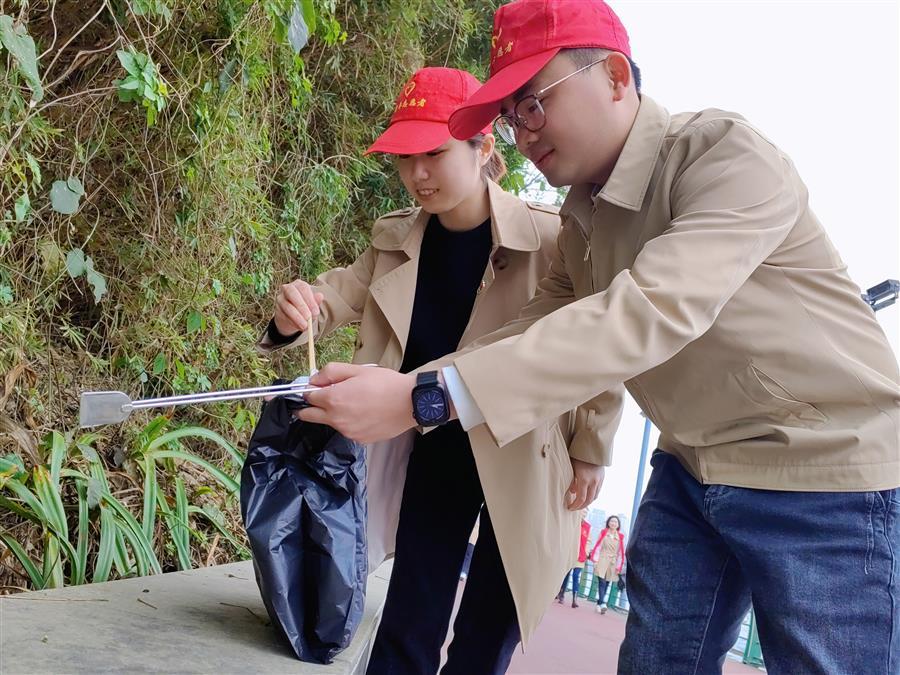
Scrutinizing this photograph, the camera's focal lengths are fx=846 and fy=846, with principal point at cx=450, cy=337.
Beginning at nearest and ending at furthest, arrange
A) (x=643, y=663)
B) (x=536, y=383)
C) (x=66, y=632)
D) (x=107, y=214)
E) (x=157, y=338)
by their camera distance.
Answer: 1. (x=536, y=383)
2. (x=643, y=663)
3. (x=66, y=632)
4. (x=107, y=214)
5. (x=157, y=338)

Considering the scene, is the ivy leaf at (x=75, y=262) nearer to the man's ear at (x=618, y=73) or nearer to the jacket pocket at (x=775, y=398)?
the man's ear at (x=618, y=73)

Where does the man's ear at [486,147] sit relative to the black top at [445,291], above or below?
above

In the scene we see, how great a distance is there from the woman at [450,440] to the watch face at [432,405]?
1.95ft

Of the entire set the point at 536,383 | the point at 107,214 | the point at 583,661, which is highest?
the point at 107,214

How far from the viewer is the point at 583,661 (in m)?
6.00

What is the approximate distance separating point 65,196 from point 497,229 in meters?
1.31

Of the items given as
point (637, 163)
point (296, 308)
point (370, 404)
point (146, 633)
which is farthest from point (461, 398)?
point (146, 633)

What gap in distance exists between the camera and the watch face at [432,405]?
4.66 ft

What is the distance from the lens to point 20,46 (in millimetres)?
2074

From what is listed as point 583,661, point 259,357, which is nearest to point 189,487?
point 259,357

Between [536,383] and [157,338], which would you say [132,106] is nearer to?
[157,338]

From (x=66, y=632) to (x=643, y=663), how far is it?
1.23 metres

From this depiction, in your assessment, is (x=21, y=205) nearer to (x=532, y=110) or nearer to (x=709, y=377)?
(x=532, y=110)

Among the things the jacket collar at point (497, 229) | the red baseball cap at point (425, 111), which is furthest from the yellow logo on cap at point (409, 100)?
the jacket collar at point (497, 229)
